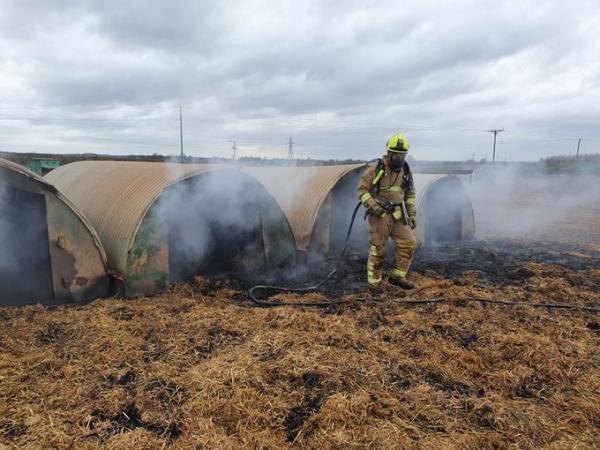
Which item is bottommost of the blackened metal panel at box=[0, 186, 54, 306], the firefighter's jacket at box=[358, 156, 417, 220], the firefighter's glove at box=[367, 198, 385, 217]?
the blackened metal panel at box=[0, 186, 54, 306]

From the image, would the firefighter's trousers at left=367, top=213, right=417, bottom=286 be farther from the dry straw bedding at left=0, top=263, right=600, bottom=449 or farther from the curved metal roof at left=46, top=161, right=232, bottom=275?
the curved metal roof at left=46, top=161, right=232, bottom=275

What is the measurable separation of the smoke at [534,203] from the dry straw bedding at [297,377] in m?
8.74

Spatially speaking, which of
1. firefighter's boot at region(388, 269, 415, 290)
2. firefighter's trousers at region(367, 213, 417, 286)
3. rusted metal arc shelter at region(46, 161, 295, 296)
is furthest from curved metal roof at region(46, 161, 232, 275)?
firefighter's boot at region(388, 269, 415, 290)

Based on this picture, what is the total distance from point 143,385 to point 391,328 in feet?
8.37

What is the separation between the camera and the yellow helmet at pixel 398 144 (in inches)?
234

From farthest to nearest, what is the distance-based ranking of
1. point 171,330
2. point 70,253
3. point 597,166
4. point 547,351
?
point 597,166, point 70,253, point 171,330, point 547,351

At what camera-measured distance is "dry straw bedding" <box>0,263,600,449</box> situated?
9.26ft

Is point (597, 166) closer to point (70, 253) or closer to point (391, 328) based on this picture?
point (391, 328)

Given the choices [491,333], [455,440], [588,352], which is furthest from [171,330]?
[588,352]

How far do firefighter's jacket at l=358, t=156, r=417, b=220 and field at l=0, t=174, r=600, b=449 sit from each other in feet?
4.59

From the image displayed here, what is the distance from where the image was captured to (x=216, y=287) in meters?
6.27

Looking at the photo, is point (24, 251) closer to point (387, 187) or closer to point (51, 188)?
point (51, 188)

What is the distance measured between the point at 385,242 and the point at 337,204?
3.56 m

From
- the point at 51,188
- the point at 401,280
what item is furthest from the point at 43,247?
the point at 401,280
